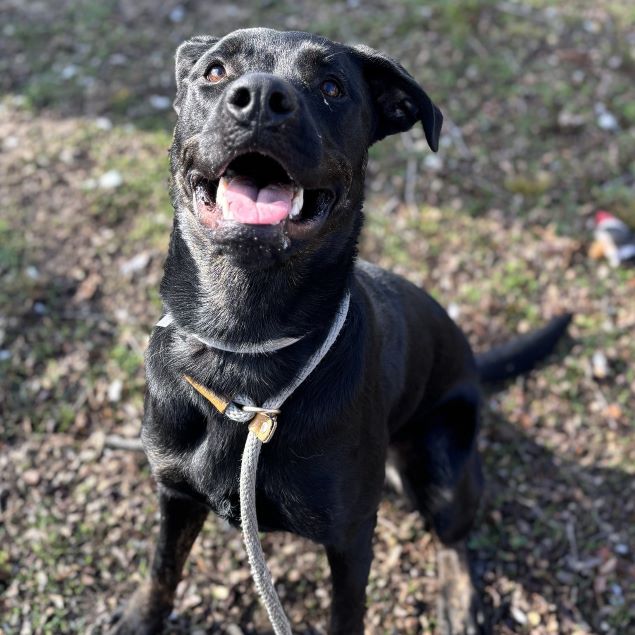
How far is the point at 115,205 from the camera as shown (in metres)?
5.39

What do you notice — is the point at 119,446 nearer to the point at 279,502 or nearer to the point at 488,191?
the point at 279,502

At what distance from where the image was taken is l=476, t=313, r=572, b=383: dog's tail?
4.27 meters

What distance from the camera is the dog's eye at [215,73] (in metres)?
2.59

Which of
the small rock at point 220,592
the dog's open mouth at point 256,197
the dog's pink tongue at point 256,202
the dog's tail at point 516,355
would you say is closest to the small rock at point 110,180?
the dog's tail at point 516,355

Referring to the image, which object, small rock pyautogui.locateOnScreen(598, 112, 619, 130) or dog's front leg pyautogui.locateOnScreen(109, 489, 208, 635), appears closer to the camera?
dog's front leg pyautogui.locateOnScreen(109, 489, 208, 635)

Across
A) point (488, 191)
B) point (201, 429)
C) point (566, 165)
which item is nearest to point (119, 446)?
point (201, 429)

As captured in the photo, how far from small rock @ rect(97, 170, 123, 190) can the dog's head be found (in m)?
2.74

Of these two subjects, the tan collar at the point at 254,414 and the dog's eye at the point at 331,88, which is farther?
the dog's eye at the point at 331,88

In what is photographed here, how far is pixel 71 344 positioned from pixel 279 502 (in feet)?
8.04

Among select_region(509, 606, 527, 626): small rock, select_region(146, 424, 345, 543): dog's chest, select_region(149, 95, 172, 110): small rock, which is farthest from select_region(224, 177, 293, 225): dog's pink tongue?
select_region(149, 95, 172, 110): small rock

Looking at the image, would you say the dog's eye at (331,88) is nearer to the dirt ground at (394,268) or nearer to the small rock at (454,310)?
the dirt ground at (394,268)

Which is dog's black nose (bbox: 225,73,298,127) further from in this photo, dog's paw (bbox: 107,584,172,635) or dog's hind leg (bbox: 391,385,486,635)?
dog's paw (bbox: 107,584,172,635)

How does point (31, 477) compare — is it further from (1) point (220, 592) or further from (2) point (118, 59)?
(2) point (118, 59)

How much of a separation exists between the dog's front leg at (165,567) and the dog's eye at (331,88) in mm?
1689
